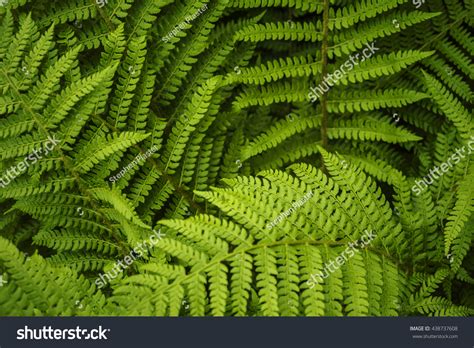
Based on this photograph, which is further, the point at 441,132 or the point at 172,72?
the point at 441,132

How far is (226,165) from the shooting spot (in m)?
2.54

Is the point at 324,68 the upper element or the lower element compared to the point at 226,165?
upper

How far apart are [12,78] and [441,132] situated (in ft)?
6.85

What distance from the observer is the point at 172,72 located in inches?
96.6

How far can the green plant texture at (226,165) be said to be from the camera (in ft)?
6.32

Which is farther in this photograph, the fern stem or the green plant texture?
the fern stem

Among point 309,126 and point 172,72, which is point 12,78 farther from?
point 309,126

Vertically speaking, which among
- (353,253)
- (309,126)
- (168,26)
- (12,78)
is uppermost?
(168,26)

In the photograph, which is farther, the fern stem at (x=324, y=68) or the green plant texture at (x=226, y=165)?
the fern stem at (x=324, y=68)

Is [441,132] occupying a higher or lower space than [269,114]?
lower

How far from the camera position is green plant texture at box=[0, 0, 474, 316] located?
193cm

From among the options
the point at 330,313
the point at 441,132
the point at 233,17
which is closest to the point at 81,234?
the point at 330,313

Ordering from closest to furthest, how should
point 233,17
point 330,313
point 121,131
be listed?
point 330,313
point 121,131
point 233,17

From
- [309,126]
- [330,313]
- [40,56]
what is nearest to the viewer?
[330,313]
